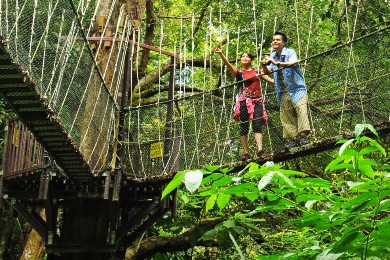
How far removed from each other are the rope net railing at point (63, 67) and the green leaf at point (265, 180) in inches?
72.4

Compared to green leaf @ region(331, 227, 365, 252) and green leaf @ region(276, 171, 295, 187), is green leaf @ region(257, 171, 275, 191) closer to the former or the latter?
green leaf @ region(276, 171, 295, 187)

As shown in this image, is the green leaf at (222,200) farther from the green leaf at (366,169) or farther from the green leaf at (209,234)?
the green leaf at (209,234)

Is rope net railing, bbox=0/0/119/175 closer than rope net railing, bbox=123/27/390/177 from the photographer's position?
Yes

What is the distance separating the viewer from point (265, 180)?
1.65 metres

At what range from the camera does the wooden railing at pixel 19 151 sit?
6035 millimetres

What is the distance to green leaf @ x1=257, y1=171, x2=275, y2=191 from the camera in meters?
1.62

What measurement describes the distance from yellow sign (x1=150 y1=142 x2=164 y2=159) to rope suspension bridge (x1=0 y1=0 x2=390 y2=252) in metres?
0.01

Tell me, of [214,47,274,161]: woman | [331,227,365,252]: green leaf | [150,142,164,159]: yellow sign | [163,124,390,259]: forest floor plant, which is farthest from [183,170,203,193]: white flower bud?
[150,142,164,159]: yellow sign

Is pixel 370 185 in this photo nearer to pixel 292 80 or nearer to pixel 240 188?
pixel 240 188

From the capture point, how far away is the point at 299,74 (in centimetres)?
521

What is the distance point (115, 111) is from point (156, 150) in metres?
0.56

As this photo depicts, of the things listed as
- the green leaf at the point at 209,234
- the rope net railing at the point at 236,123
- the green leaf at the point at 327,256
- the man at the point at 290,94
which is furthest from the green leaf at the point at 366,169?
the green leaf at the point at 209,234

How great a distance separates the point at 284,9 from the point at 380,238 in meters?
7.49

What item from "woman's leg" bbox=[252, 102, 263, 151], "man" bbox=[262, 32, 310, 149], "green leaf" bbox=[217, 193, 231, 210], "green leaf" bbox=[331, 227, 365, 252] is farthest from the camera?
"woman's leg" bbox=[252, 102, 263, 151]
